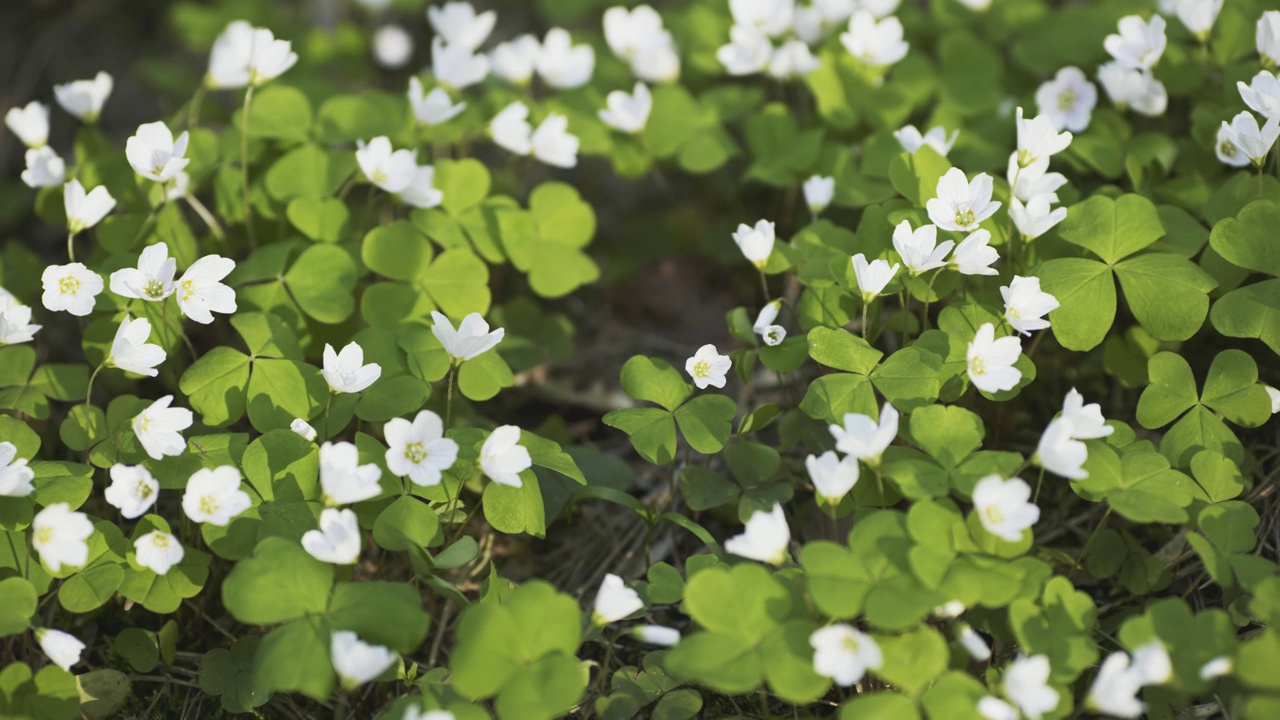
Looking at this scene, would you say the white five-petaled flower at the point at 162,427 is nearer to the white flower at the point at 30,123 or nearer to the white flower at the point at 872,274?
the white flower at the point at 30,123

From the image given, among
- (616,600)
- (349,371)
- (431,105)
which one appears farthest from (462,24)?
(616,600)

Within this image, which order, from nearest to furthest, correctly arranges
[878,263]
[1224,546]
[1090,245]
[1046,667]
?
[1046,667]
[1224,546]
[878,263]
[1090,245]

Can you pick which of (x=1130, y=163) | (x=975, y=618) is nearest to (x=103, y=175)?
(x=975, y=618)

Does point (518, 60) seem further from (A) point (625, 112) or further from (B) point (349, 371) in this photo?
(B) point (349, 371)

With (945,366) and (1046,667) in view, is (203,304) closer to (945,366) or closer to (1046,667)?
(945,366)

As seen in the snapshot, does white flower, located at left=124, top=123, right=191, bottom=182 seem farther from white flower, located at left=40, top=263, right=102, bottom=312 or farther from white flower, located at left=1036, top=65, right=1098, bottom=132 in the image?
white flower, located at left=1036, top=65, right=1098, bottom=132

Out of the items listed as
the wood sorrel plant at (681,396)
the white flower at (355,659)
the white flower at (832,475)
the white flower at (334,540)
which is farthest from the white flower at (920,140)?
the white flower at (355,659)
